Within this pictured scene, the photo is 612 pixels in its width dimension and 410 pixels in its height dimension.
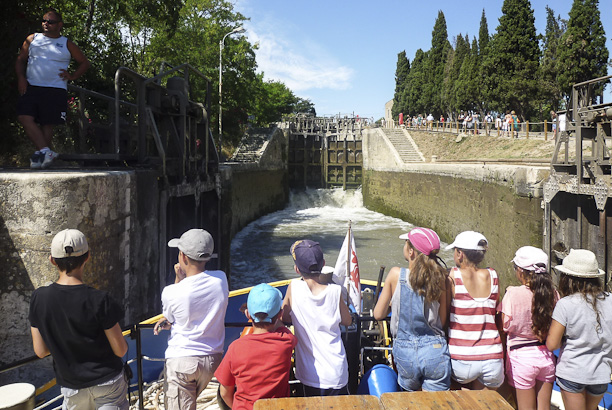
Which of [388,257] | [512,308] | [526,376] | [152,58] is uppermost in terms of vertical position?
[152,58]

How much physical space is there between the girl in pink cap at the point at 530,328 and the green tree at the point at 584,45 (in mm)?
24173

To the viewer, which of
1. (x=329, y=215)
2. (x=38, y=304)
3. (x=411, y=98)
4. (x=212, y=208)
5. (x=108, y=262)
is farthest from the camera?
(x=411, y=98)

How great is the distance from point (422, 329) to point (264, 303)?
0.85m

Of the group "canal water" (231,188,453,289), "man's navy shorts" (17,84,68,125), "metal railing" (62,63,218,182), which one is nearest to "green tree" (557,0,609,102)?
"canal water" (231,188,453,289)

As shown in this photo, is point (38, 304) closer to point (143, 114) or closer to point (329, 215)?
point (143, 114)

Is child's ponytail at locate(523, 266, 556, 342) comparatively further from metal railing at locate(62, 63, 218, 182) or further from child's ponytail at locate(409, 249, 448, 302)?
metal railing at locate(62, 63, 218, 182)

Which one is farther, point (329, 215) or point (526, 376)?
point (329, 215)

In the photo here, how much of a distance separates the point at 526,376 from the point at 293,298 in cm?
133

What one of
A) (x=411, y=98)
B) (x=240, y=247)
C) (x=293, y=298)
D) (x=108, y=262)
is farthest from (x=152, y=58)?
(x=411, y=98)

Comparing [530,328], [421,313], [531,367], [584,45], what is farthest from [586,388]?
[584,45]

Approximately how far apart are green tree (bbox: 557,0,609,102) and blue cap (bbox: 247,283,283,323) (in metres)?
25.1

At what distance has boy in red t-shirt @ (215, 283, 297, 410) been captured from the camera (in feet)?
7.36

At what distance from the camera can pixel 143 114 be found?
570 centimetres

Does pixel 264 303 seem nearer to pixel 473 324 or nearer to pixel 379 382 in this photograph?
pixel 379 382
